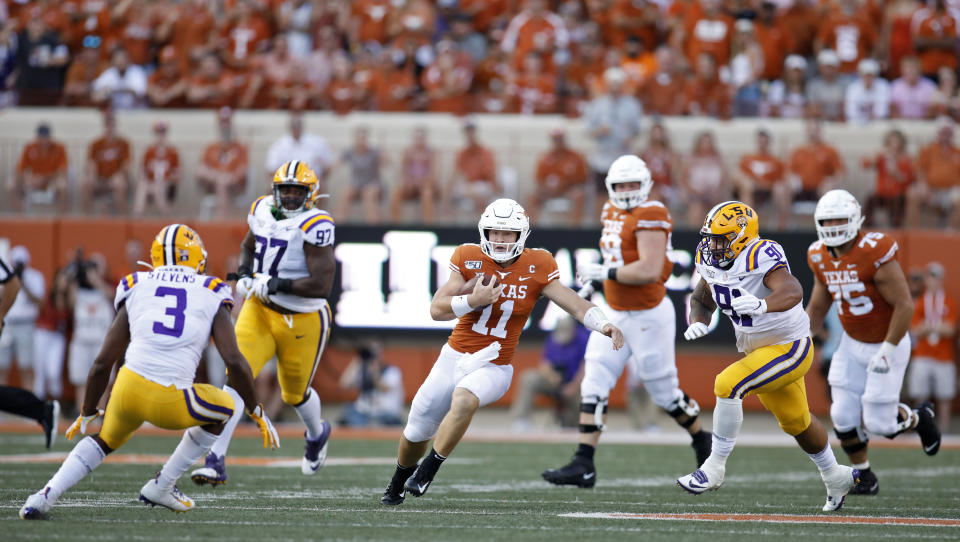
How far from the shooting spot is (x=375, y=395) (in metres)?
13.7

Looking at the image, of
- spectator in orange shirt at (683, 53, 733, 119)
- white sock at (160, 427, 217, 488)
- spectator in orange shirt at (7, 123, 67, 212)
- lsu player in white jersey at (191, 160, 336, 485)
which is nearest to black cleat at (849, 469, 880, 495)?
lsu player in white jersey at (191, 160, 336, 485)

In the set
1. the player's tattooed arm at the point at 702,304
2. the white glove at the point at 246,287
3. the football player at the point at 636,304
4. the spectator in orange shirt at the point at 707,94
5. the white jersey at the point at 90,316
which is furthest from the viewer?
the spectator in orange shirt at the point at 707,94

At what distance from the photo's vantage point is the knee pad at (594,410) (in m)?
7.96

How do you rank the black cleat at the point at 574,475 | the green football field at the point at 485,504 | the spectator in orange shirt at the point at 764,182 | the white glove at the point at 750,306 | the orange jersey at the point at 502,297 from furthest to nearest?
1. the spectator in orange shirt at the point at 764,182
2. the black cleat at the point at 574,475
3. the orange jersey at the point at 502,297
4. the white glove at the point at 750,306
5. the green football field at the point at 485,504

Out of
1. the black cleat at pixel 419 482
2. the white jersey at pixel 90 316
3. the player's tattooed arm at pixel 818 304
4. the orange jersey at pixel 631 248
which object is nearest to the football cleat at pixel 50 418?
the black cleat at pixel 419 482

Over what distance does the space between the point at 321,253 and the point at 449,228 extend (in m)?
6.64

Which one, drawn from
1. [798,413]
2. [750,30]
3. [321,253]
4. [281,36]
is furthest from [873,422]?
[281,36]

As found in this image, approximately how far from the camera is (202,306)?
5.96 metres

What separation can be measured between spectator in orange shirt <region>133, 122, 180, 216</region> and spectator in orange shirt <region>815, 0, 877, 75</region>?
28.0ft

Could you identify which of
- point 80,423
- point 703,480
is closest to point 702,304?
point 703,480

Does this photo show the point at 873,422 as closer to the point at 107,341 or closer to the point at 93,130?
the point at 107,341

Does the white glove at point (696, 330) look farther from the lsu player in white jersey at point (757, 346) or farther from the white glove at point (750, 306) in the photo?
the white glove at point (750, 306)

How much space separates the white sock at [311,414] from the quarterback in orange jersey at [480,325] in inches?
52.6

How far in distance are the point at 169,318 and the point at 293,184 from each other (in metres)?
1.69
